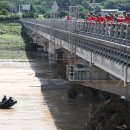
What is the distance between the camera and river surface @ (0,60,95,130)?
91.5 ft

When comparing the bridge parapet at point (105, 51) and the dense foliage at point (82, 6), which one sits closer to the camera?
the bridge parapet at point (105, 51)

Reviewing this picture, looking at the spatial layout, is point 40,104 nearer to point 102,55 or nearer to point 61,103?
point 61,103

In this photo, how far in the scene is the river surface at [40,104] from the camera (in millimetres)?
27891

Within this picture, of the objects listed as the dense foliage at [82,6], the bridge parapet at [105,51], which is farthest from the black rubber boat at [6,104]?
the dense foliage at [82,6]

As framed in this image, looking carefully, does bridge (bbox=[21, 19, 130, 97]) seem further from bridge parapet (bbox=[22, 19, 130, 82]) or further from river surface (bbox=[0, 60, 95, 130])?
river surface (bbox=[0, 60, 95, 130])

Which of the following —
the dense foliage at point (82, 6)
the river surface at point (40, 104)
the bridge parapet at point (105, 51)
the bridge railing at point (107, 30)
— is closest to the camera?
the bridge parapet at point (105, 51)

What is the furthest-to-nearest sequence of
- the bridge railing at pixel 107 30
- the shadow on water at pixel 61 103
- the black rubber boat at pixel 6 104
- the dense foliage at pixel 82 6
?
the dense foliage at pixel 82 6 < the black rubber boat at pixel 6 104 < the shadow on water at pixel 61 103 < the bridge railing at pixel 107 30

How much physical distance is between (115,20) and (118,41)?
396cm

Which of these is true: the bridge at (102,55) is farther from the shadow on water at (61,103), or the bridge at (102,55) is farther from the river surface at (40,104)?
the river surface at (40,104)

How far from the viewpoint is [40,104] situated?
3472 cm

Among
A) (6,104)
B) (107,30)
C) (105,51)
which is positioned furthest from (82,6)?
(105,51)

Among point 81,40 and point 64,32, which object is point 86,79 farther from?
point 64,32

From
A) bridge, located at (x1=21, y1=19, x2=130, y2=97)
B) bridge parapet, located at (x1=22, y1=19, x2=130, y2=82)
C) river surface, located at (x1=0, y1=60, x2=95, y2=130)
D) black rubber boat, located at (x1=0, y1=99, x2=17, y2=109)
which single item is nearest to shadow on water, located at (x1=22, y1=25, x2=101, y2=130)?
river surface, located at (x1=0, y1=60, x2=95, y2=130)

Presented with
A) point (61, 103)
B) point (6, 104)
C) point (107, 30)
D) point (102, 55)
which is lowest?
point (61, 103)
